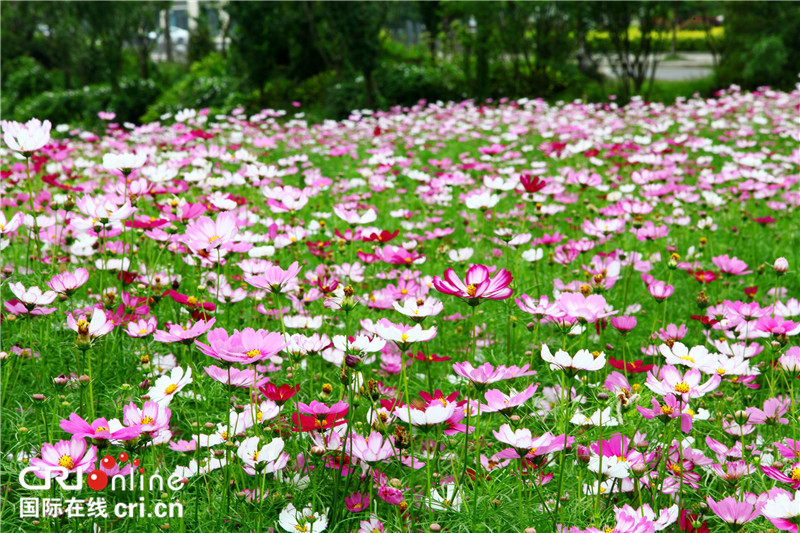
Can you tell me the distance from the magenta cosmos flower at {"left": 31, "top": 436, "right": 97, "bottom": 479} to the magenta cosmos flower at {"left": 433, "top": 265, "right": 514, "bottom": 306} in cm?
60

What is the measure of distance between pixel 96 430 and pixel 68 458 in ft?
0.19

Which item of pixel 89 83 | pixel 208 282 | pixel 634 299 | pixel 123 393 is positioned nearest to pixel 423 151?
pixel 634 299

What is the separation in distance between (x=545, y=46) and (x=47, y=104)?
9.79 m

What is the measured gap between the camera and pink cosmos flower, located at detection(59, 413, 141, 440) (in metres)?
0.89

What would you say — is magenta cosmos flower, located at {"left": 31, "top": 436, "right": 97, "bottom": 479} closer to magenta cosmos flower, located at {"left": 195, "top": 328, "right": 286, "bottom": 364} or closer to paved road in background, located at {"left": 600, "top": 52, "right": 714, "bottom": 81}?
magenta cosmos flower, located at {"left": 195, "top": 328, "right": 286, "bottom": 364}

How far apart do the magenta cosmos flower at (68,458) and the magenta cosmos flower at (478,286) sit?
1.97ft

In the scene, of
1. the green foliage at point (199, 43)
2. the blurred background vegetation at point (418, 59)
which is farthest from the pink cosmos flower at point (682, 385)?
the green foliage at point (199, 43)

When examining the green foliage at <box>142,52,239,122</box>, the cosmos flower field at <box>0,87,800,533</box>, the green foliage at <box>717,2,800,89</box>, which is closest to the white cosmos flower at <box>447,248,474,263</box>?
the cosmos flower field at <box>0,87,800,533</box>

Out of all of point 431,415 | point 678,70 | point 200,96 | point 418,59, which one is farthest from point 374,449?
point 678,70

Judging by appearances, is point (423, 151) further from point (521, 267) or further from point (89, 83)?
point (89, 83)

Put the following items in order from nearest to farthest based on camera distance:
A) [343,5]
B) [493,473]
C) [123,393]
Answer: [493,473] → [123,393] → [343,5]

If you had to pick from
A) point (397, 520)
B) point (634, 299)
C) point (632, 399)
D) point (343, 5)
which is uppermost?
point (343, 5)

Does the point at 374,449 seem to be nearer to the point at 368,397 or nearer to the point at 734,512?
the point at 368,397

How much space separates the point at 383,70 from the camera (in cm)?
1091
